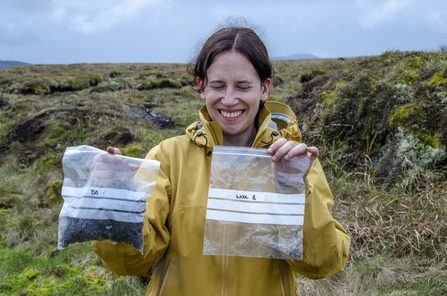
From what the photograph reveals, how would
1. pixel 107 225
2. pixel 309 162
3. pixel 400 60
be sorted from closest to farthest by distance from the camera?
1. pixel 107 225
2. pixel 309 162
3. pixel 400 60

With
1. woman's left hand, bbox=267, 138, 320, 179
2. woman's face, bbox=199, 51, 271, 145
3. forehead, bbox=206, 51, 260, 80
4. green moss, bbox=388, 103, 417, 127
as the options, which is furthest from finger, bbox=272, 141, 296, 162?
green moss, bbox=388, 103, 417, 127

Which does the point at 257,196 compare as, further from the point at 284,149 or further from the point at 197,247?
the point at 197,247

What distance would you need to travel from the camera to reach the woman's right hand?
56.1 inches

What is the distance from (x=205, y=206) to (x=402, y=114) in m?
4.29

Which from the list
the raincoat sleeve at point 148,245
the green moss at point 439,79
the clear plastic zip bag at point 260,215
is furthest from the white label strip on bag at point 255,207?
the green moss at point 439,79

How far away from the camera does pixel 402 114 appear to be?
4703 millimetres

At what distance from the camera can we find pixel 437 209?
369 centimetres

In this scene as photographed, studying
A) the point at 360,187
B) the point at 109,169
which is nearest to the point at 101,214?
the point at 109,169

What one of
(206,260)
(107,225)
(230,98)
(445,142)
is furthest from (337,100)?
(107,225)

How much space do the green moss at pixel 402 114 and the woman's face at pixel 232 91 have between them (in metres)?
3.72

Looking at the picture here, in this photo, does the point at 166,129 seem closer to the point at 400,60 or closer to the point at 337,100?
the point at 337,100

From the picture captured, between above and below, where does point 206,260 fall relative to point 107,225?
below

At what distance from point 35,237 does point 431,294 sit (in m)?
5.75

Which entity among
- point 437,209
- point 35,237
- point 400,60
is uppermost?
point 400,60
